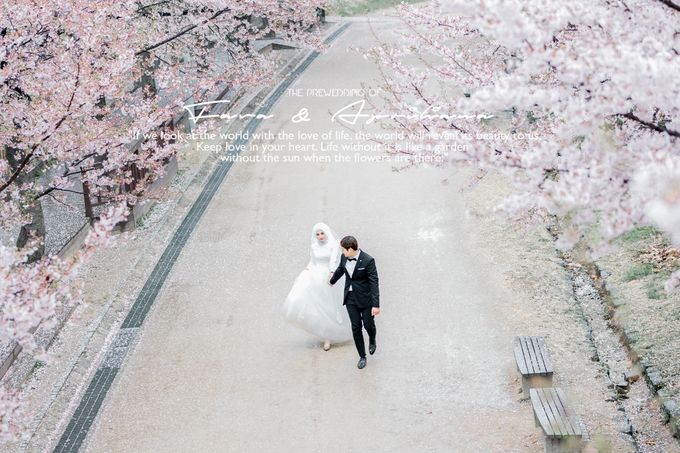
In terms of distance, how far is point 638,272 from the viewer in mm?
13977

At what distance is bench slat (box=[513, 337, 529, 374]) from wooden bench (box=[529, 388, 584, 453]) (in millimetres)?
525

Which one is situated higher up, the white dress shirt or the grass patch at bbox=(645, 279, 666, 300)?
the white dress shirt

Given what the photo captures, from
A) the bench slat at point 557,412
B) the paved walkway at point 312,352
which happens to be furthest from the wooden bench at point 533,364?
the bench slat at point 557,412

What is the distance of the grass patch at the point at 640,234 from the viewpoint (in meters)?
15.3

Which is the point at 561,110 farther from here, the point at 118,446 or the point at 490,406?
the point at 118,446

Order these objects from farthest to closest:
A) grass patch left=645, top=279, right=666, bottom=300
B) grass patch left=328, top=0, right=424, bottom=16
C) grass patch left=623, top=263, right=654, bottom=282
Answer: grass patch left=328, top=0, right=424, bottom=16
grass patch left=623, top=263, right=654, bottom=282
grass patch left=645, top=279, right=666, bottom=300

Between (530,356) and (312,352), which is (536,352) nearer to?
(530,356)

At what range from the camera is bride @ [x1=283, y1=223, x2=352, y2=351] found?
11.9 metres

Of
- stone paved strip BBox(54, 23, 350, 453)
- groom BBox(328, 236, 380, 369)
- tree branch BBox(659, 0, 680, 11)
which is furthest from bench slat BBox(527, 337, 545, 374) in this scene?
stone paved strip BBox(54, 23, 350, 453)

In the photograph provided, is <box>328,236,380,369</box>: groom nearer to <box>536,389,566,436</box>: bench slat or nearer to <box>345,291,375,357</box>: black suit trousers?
<box>345,291,375,357</box>: black suit trousers

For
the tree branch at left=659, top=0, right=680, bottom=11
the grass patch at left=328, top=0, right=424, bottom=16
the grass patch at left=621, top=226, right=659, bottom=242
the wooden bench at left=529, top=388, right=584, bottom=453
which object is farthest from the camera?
the grass patch at left=328, top=0, right=424, bottom=16

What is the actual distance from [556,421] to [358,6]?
1451 inches

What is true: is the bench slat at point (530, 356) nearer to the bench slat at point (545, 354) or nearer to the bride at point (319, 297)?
the bench slat at point (545, 354)

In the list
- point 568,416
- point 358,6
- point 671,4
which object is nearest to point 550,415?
point 568,416
